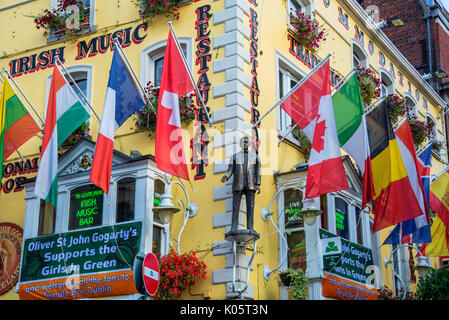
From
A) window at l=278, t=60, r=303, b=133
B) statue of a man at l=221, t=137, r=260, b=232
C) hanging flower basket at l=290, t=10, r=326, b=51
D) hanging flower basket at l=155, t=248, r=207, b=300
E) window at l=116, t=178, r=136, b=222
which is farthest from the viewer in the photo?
hanging flower basket at l=290, t=10, r=326, b=51

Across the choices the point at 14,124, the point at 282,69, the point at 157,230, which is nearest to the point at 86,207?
the point at 157,230

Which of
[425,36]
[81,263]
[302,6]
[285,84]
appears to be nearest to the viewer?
[81,263]

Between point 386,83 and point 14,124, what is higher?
point 386,83

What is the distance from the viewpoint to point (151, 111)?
1684cm

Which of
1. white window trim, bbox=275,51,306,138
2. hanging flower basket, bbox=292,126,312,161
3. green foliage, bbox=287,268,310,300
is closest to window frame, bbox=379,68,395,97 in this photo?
white window trim, bbox=275,51,306,138

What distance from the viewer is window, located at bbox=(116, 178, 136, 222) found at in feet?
52.1

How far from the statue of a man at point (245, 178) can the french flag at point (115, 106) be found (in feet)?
7.65

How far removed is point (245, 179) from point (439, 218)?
6.68 meters

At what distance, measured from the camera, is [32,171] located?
724 inches

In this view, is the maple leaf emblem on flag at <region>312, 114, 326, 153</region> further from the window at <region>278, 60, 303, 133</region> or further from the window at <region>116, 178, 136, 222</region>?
the window at <region>116, 178, 136, 222</region>

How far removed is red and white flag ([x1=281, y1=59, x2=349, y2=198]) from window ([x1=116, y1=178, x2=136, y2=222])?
3.78 m

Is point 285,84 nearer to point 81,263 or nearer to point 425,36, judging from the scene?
point 81,263
